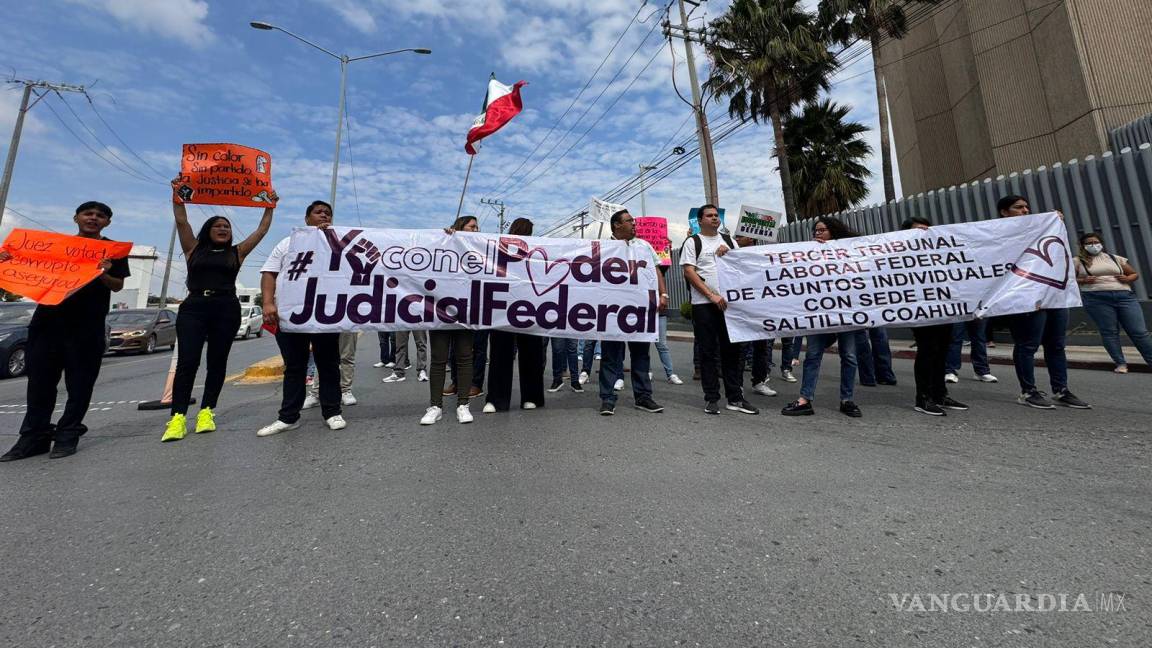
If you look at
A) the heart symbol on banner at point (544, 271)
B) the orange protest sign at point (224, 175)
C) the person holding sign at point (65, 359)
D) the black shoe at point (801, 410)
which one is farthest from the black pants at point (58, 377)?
the black shoe at point (801, 410)

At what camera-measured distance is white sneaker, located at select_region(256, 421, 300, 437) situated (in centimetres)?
385

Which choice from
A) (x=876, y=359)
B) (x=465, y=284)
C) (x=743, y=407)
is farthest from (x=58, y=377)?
(x=876, y=359)

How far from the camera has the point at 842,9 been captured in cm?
1492

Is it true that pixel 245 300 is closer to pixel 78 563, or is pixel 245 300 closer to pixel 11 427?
pixel 11 427

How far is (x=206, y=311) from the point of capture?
13.0 ft

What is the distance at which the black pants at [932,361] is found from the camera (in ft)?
14.0

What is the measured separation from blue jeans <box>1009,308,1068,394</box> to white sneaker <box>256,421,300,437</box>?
6187 millimetres

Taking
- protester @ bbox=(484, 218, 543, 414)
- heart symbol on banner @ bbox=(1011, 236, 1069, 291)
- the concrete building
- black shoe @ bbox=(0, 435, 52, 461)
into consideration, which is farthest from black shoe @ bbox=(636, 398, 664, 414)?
the concrete building

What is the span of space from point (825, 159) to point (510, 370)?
18480 millimetres

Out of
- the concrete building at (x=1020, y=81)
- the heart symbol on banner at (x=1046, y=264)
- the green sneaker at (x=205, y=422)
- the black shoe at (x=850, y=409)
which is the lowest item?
A: the black shoe at (x=850, y=409)

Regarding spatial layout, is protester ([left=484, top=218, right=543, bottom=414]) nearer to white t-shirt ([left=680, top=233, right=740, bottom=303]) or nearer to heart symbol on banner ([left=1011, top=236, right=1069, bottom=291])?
white t-shirt ([left=680, top=233, right=740, bottom=303])

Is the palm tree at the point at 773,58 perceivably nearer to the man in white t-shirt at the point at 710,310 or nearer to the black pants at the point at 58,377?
the man in white t-shirt at the point at 710,310

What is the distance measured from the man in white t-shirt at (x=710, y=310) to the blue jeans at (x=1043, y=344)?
7.92 feet

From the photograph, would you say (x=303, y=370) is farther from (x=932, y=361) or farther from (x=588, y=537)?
(x=932, y=361)
